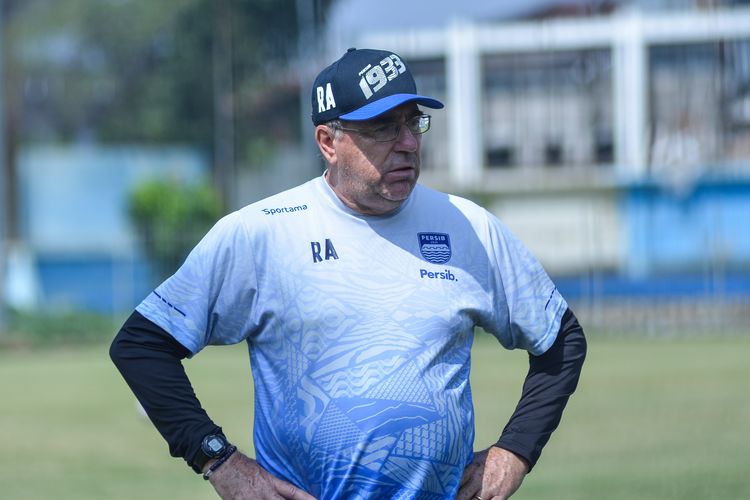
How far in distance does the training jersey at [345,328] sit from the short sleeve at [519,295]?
0.06m

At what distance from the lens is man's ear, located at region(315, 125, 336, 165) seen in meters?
4.10

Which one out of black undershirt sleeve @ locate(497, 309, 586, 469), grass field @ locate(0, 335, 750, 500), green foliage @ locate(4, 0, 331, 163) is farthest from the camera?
green foliage @ locate(4, 0, 331, 163)

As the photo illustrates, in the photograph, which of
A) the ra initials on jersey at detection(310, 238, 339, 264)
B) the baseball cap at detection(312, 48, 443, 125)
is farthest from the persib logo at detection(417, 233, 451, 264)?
the baseball cap at detection(312, 48, 443, 125)

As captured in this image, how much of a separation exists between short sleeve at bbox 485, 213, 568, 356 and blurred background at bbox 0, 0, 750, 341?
2353 cm

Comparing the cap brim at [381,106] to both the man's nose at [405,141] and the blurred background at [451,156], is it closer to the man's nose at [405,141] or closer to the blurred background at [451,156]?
the man's nose at [405,141]

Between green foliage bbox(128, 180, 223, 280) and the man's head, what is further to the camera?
green foliage bbox(128, 180, 223, 280)

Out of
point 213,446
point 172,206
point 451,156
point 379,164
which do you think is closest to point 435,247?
point 379,164

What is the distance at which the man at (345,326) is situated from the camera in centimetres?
393

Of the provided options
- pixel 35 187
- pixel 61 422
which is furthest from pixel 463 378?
pixel 35 187

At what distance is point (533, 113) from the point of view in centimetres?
3559

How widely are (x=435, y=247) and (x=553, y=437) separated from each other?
28.7ft

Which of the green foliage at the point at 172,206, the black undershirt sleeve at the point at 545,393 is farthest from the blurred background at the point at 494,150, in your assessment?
the black undershirt sleeve at the point at 545,393

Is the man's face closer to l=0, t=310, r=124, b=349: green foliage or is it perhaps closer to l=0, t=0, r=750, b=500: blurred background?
l=0, t=0, r=750, b=500: blurred background

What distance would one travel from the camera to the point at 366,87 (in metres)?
3.97
